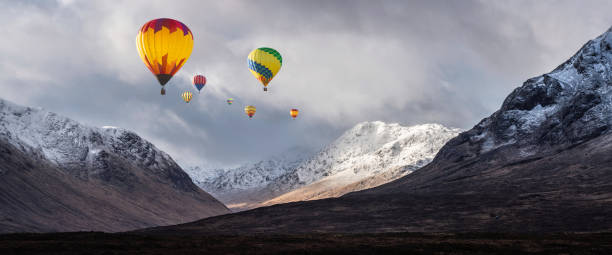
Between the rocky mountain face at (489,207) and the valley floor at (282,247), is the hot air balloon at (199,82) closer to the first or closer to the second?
the rocky mountain face at (489,207)

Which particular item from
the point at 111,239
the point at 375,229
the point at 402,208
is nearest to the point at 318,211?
the point at 402,208

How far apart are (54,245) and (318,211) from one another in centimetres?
9992

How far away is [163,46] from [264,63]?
42.2 metres

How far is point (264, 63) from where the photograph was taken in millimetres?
126875

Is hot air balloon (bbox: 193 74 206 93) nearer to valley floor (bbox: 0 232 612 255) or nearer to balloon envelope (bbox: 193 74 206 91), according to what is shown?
balloon envelope (bbox: 193 74 206 91)

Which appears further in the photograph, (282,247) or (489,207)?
(489,207)

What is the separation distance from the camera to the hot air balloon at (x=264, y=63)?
417 ft

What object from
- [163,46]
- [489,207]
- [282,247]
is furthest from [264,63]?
[282,247]

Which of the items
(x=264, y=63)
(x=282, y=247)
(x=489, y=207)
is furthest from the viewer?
(x=489, y=207)

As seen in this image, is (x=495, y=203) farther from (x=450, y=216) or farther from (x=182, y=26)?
(x=182, y=26)

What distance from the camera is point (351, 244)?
5694cm

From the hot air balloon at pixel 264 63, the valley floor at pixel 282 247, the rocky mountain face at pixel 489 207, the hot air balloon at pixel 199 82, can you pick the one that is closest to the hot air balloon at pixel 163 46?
the valley floor at pixel 282 247

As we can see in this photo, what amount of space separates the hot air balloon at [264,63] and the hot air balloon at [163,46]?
3775 centimetres

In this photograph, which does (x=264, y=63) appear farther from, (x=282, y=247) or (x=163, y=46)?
(x=282, y=247)
